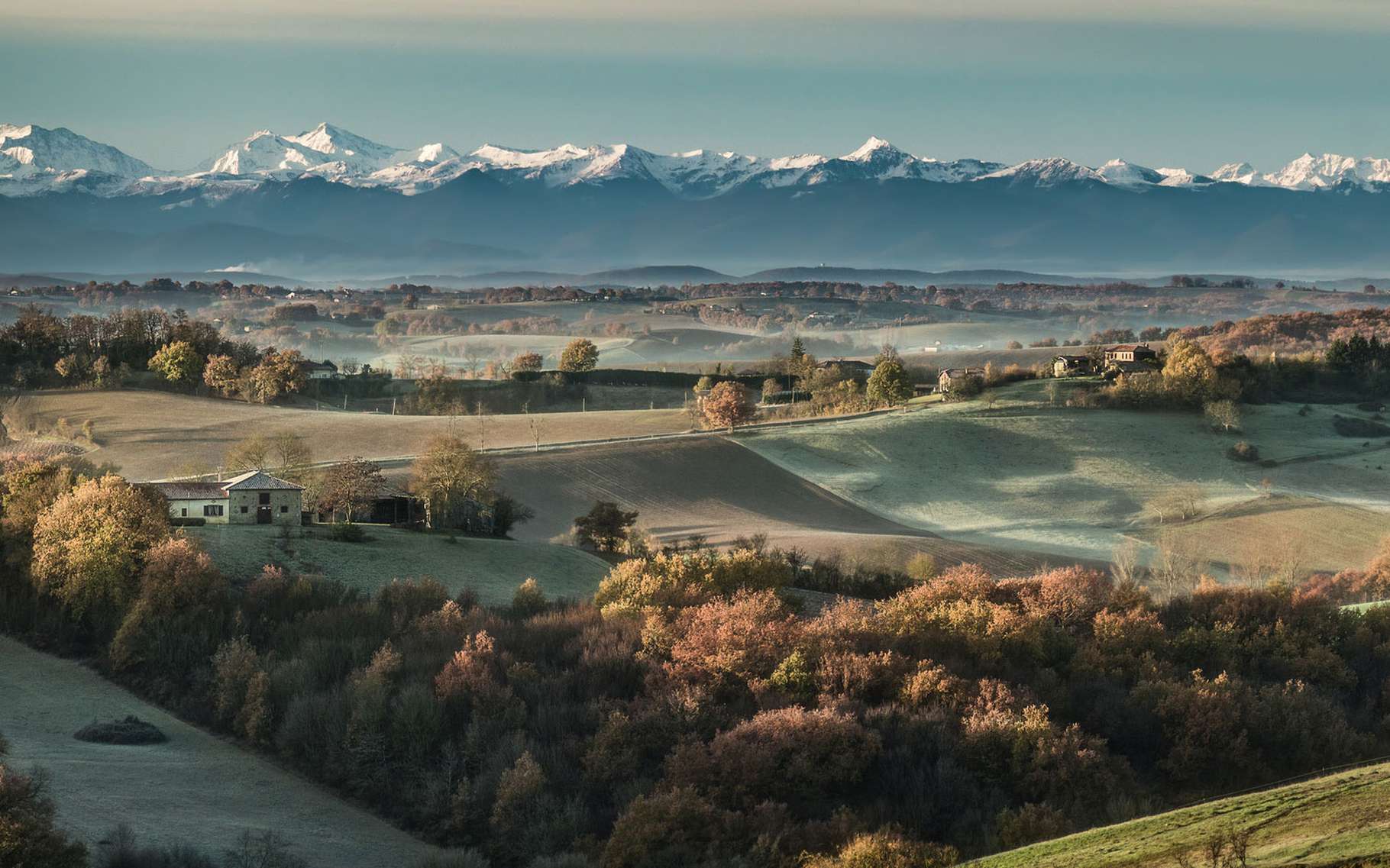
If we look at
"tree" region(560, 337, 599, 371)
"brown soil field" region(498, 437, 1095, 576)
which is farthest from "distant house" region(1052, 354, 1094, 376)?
"tree" region(560, 337, 599, 371)

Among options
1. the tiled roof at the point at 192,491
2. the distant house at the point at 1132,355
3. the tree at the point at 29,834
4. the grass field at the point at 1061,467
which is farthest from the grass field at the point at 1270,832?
the distant house at the point at 1132,355

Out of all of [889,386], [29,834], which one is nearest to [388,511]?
[29,834]

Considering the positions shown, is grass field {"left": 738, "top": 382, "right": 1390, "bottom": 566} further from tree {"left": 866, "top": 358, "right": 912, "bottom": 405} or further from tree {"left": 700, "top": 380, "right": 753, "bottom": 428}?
tree {"left": 866, "top": 358, "right": 912, "bottom": 405}

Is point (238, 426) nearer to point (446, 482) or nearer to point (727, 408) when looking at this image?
point (727, 408)

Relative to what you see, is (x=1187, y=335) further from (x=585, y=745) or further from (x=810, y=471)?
(x=585, y=745)

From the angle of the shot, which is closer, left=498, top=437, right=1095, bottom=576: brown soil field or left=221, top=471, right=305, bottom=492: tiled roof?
left=221, top=471, right=305, bottom=492: tiled roof

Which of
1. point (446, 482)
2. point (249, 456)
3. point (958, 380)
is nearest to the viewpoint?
point (446, 482)

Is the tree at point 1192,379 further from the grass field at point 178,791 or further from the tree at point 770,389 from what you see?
the grass field at point 178,791
